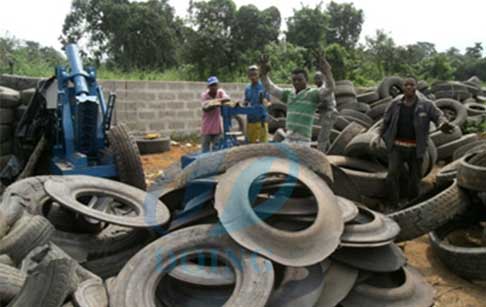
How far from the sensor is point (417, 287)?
3.70m

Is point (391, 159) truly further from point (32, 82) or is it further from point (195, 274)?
point (32, 82)

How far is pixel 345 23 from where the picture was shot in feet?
117

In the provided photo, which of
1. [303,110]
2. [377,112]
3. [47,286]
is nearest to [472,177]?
[303,110]

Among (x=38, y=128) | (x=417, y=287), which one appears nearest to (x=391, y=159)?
(x=417, y=287)

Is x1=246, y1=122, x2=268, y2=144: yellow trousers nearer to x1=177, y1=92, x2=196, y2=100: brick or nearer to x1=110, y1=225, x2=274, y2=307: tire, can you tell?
x1=110, y1=225, x2=274, y2=307: tire

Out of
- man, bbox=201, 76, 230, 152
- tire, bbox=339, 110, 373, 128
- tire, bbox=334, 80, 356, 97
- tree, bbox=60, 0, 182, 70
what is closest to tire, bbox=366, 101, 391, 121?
tire, bbox=339, 110, 373, 128

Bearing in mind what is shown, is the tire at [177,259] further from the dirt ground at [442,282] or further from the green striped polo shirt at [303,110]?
the green striped polo shirt at [303,110]

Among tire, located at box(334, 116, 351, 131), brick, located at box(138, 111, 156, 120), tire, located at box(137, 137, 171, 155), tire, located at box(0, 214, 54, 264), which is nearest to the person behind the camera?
tire, located at box(0, 214, 54, 264)

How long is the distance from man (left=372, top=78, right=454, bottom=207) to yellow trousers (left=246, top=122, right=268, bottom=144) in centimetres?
171

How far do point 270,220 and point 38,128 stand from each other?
161 inches

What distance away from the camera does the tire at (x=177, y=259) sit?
289 cm

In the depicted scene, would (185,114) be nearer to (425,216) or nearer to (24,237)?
(425,216)

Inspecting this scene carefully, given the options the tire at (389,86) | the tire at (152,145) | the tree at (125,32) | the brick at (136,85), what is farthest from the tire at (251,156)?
the tree at (125,32)

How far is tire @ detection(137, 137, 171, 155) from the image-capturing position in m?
9.34
